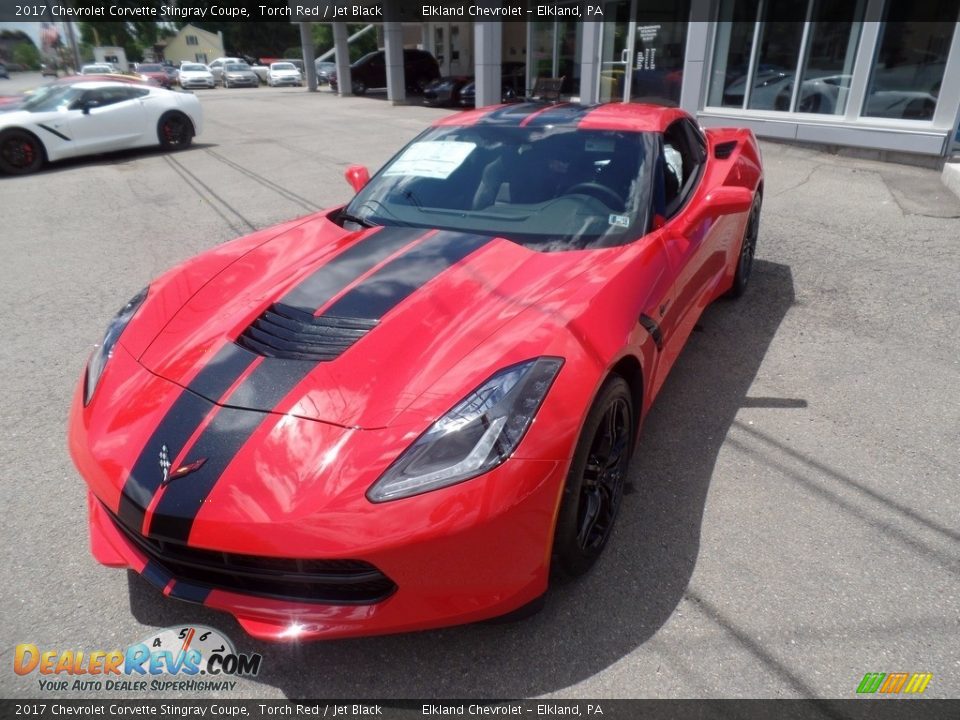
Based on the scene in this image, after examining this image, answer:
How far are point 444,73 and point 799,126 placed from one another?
20.1m

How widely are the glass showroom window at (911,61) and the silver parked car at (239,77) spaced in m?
34.2

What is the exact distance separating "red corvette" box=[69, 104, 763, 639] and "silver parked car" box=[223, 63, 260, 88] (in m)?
38.0

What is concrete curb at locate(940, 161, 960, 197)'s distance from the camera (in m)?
7.42

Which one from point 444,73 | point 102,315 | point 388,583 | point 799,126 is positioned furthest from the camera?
point 444,73

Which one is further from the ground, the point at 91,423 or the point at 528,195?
the point at 528,195

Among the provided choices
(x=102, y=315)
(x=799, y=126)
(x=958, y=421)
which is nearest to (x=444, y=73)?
(x=799, y=126)

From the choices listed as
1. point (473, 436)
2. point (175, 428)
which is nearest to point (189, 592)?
point (175, 428)

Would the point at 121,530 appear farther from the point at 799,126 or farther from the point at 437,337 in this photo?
the point at 799,126

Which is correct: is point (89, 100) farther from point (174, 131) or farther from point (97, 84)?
point (174, 131)

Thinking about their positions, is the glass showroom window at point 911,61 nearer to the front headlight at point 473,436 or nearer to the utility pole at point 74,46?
the front headlight at point 473,436

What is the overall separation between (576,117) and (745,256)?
6.05ft

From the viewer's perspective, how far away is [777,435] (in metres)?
3.01

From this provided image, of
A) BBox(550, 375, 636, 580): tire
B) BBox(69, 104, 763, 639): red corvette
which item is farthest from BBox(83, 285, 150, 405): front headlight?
BBox(550, 375, 636, 580): tire

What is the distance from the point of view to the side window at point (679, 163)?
10.0 feet
